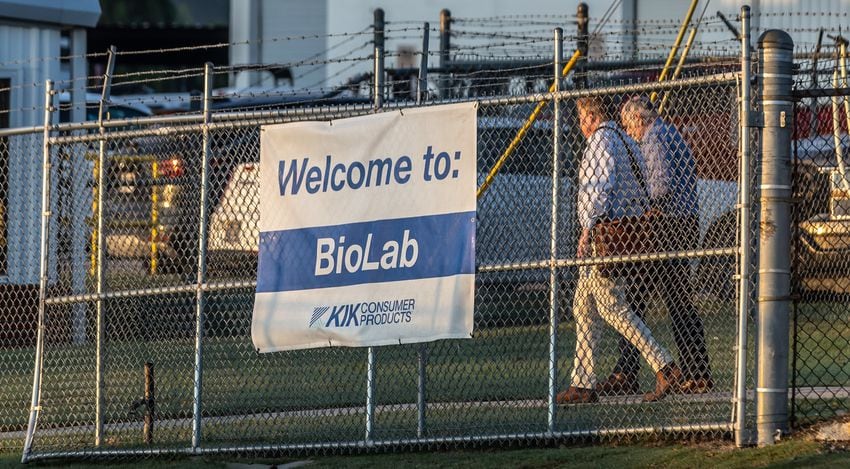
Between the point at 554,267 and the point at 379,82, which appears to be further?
the point at 379,82

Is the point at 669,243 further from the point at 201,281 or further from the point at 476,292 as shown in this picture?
the point at 201,281

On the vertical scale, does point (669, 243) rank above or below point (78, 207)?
below

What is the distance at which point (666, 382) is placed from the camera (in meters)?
8.66

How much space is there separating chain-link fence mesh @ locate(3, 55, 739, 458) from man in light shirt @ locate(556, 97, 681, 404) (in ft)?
0.05

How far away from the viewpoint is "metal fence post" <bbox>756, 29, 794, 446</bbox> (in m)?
7.29

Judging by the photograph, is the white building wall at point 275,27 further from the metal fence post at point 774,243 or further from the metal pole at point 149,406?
the metal fence post at point 774,243

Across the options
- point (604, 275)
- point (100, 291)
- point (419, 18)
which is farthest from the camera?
point (419, 18)

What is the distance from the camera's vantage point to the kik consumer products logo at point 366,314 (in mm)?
8117

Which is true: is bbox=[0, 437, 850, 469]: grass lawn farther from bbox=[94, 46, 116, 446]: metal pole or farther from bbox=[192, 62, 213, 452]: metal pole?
bbox=[94, 46, 116, 446]: metal pole

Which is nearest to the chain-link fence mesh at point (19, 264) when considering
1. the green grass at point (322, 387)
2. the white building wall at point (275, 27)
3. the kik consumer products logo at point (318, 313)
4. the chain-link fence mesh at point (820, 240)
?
the green grass at point (322, 387)

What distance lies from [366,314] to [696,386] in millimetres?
2016

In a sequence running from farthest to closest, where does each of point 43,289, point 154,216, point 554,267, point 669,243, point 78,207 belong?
point 78,207
point 154,216
point 43,289
point 669,243
point 554,267

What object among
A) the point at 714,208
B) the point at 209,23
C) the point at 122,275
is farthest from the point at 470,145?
the point at 209,23

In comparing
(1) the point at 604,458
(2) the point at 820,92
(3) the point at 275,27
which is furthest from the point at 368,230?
(3) the point at 275,27
